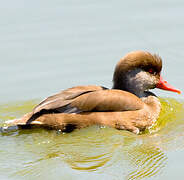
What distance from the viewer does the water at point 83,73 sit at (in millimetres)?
7492

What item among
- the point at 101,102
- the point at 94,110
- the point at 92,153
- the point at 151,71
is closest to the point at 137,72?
the point at 151,71

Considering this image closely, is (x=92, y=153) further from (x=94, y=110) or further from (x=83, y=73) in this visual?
(x=83, y=73)

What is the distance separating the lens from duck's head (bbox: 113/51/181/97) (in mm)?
9344

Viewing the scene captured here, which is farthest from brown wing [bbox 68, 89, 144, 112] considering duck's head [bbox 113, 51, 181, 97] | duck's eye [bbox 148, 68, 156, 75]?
duck's eye [bbox 148, 68, 156, 75]

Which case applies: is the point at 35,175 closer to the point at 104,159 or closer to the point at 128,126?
the point at 104,159

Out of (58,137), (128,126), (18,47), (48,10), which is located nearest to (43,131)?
(58,137)

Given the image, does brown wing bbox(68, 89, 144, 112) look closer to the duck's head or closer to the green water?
the green water

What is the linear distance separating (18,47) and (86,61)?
1.64 m

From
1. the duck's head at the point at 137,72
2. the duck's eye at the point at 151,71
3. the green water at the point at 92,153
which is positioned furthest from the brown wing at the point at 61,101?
the duck's eye at the point at 151,71

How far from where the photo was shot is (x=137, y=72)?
9484 mm

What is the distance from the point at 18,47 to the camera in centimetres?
→ 1179

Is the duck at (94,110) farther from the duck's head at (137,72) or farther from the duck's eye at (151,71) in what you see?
the duck's eye at (151,71)

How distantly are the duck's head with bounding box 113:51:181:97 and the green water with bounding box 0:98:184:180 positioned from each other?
2.40 ft

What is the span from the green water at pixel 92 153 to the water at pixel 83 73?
0.05 feet
